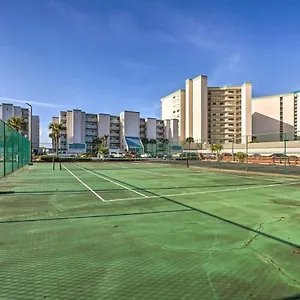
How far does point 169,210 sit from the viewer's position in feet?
20.9

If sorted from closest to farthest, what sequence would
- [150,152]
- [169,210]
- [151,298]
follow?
1. [151,298]
2. [169,210]
3. [150,152]

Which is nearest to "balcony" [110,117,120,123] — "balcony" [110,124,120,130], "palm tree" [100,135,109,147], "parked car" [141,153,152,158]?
"balcony" [110,124,120,130]

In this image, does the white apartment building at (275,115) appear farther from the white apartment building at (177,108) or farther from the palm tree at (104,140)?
the palm tree at (104,140)

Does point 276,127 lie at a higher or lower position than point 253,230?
higher

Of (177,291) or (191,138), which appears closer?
(177,291)

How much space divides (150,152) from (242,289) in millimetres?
44960

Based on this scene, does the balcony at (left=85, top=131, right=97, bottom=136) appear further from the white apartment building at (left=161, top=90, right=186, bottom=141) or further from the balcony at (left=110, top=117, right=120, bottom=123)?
the white apartment building at (left=161, top=90, right=186, bottom=141)

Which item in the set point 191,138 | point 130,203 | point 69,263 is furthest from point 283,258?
point 191,138

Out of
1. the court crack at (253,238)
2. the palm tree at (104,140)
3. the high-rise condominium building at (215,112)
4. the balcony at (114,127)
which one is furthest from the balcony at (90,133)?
the court crack at (253,238)

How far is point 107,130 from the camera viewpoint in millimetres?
100062

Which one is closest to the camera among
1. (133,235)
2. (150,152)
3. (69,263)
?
(69,263)

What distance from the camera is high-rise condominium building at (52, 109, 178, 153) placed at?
306 feet

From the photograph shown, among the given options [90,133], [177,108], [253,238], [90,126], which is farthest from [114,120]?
[253,238]

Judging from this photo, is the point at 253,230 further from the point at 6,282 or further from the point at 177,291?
the point at 6,282
